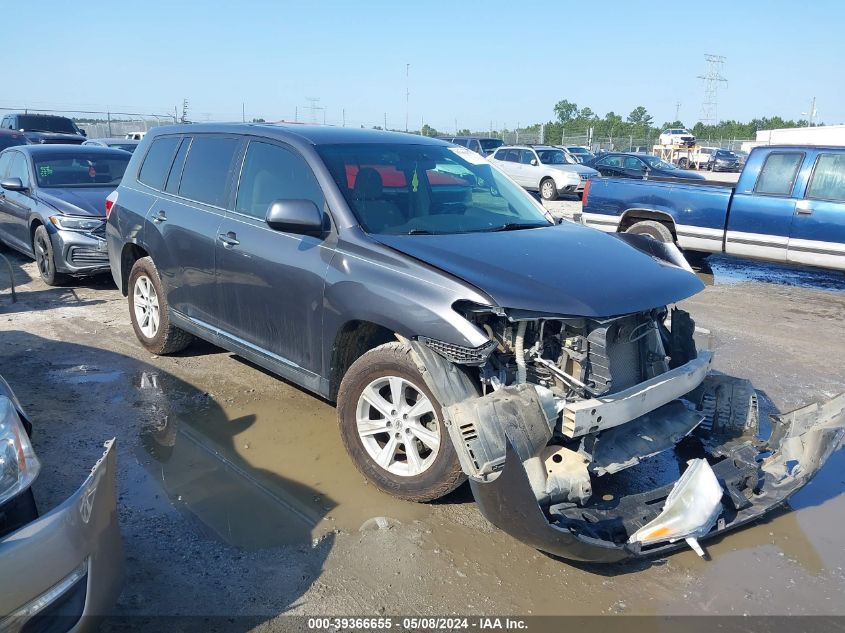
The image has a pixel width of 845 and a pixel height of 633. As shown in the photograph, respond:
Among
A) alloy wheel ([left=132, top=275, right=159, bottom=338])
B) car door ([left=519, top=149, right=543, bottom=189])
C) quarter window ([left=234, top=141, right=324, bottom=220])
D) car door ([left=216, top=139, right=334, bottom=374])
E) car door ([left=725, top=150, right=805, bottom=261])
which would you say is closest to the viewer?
car door ([left=216, top=139, right=334, bottom=374])

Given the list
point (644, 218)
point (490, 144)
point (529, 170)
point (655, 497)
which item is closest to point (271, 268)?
point (655, 497)

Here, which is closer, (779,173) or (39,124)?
(779,173)

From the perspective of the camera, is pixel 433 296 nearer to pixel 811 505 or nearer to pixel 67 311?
pixel 811 505

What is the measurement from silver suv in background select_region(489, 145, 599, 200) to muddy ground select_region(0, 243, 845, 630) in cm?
1550

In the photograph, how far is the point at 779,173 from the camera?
9266mm

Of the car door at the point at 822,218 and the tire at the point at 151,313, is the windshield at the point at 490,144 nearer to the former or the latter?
the car door at the point at 822,218

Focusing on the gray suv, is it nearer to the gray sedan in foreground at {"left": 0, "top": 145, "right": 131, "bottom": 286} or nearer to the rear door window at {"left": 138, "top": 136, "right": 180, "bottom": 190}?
the rear door window at {"left": 138, "top": 136, "right": 180, "bottom": 190}

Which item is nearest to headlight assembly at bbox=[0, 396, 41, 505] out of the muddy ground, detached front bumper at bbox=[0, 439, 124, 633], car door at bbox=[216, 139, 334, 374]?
detached front bumper at bbox=[0, 439, 124, 633]

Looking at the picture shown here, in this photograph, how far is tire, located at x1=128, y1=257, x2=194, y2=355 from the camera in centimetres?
572

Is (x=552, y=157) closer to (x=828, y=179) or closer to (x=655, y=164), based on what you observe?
(x=655, y=164)

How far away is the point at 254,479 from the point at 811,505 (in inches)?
127

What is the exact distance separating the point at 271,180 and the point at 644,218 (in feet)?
23.5

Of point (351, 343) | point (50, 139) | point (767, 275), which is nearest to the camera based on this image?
point (351, 343)

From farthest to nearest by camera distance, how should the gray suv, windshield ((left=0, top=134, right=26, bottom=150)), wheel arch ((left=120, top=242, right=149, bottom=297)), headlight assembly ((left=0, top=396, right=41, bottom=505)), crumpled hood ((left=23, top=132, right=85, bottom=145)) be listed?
crumpled hood ((left=23, top=132, right=85, bottom=145)) < windshield ((left=0, top=134, right=26, bottom=150)) < wheel arch ((left=120, top=242, right=149, bottom=297)) < the gray suv < headlight assembly ((left=0, top=396, right=41, bottom=505))
